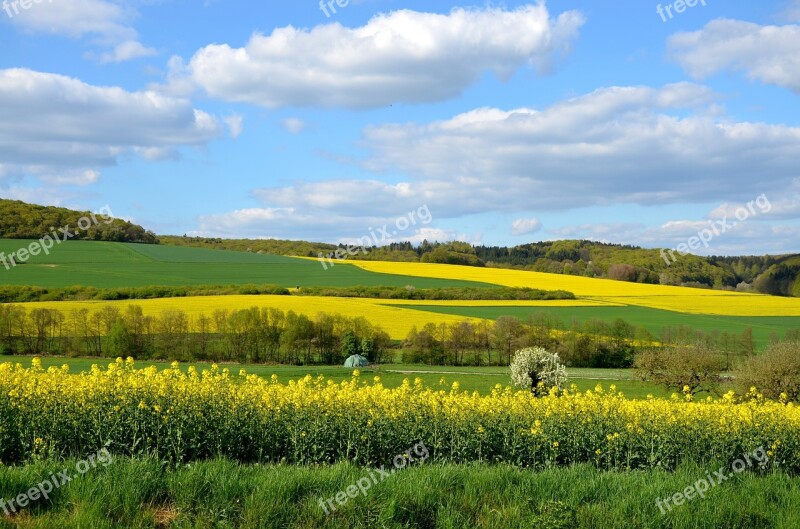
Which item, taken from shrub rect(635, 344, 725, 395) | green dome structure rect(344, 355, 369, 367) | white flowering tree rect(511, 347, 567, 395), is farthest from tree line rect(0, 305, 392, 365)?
shrub rect(635, 344, 725, 395)

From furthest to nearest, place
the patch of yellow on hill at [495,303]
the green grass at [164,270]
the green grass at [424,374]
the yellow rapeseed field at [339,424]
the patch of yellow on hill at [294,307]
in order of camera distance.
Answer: the patch of yellow on hill at [495,303] → the green grass at [164,270] → the patch of yellow on hill at [294,307] → the green grass at [424,374] → the yellow rapeseed field at [339,424]

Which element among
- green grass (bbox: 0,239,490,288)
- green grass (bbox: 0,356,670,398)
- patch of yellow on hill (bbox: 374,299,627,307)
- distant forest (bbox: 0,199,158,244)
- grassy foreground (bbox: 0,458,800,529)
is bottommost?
green grass (bbox: 0,356,670,398)

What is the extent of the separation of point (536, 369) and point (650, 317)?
36.4 meters

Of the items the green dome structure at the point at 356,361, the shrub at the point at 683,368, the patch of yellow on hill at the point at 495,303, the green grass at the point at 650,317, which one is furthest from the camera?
the patch of yellow on hill at the point at 495,303

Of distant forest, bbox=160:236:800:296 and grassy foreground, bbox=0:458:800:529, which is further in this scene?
distant forest, bbox=160:236:800:296

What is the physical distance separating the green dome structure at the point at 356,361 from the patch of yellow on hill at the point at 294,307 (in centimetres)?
553

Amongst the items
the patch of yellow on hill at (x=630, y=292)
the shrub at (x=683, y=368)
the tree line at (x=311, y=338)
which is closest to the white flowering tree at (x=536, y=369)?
the shrub at (x=683, y=368)

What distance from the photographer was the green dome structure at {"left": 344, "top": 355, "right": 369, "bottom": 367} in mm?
46156

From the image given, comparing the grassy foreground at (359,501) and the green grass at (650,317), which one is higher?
the grassy foreground at (359,501)

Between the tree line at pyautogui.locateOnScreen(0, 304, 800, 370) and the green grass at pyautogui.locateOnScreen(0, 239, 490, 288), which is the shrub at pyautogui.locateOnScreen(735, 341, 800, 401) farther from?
the green grass at pyautogui.locateOnScreen(0, 239, 490, 288)

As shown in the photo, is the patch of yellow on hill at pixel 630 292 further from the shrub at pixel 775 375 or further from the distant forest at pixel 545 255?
the shrub at pixel 775 375

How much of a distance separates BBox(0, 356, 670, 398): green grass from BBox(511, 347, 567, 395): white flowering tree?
3.42 metres

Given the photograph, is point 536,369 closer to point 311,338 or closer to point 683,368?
point 683,368

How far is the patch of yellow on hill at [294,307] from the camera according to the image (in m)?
52.3
